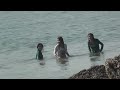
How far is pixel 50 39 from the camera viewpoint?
2305 cm

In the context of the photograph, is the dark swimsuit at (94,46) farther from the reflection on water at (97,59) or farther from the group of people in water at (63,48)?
the reflection on water at (97,59)

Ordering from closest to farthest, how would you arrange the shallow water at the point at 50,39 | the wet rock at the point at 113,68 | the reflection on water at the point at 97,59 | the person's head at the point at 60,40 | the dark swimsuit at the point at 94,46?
the wet rock at the point at 113,68
the shallow water at the point at 50,39
the reflection on water at the point at 97,59
the person's head at the point at 60,40
the dark swimsuit at the point at 94,46

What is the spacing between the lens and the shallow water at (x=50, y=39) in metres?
15.1

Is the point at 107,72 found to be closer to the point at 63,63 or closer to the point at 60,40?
the point at 63,63

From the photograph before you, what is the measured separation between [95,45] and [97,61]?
1.32 m

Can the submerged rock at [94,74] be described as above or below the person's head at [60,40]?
below

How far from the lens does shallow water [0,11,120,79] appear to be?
49.5ft

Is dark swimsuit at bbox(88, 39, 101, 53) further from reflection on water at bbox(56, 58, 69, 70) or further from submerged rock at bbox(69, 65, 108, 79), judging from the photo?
submerged rock at bbox(69, 65, 108, 79)

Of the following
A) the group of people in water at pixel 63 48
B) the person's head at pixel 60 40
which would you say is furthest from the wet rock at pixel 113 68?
the group of people in water at pixel 63 48
